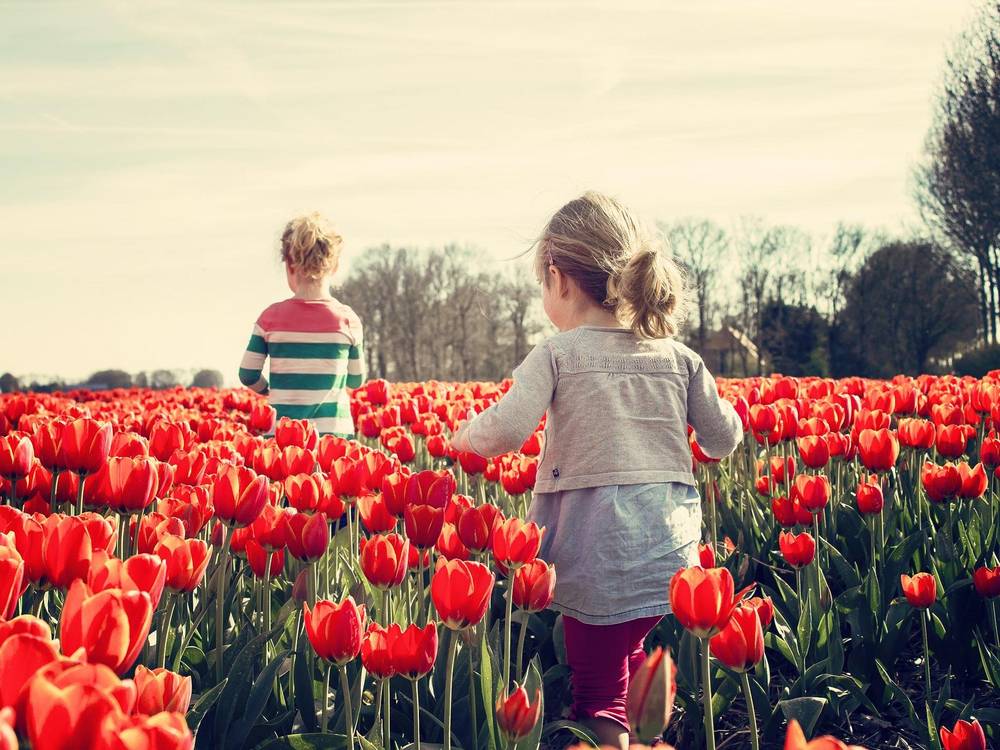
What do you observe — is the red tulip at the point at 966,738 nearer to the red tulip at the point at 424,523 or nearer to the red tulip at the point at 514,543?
the red tulip at the point at 514,543

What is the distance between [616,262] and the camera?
Result: 3578 millimetres

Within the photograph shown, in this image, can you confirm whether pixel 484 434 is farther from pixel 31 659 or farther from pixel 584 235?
pixel 31 659

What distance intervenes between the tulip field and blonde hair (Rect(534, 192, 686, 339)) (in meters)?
0.84

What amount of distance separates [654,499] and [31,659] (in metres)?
2.48

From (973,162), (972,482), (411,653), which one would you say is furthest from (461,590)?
(973,162)

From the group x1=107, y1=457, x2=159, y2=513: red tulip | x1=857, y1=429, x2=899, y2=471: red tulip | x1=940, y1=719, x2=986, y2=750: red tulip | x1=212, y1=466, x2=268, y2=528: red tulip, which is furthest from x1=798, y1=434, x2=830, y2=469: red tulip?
x1=107, y1=457, x2=159, y2=513: red tulip

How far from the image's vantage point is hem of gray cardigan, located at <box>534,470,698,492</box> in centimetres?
340

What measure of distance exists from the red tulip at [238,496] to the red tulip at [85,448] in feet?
1.58

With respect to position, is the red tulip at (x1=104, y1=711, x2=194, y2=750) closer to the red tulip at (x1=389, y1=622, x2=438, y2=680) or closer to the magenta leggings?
the red tulip at (x1=389, y1=622, x2=438, y2=680)

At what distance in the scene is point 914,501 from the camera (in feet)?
17.6

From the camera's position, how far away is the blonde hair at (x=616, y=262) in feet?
11.0

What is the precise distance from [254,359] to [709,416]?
3334mm

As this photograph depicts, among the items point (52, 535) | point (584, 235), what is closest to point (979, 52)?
point (584, 235)

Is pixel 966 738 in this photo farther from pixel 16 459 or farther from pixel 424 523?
pixel 16 459
